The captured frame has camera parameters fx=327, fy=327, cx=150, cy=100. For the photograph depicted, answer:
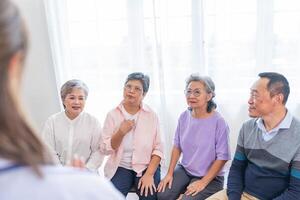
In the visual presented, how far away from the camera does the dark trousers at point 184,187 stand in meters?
Result: 1.87

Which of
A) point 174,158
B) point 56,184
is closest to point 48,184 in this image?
point 56,184

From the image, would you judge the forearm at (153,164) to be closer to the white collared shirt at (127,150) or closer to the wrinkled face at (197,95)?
the white collared shirt at (127,150)

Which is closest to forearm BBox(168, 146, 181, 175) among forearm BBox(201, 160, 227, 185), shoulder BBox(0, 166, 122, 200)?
forearm BBox(201, 160, 227, 185)

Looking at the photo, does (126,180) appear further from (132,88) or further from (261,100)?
(261,100)

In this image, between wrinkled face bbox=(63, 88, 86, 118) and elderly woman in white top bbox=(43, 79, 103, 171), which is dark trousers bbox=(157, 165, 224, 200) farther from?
wrinkled face bbox=(63, 88, 86, 118)

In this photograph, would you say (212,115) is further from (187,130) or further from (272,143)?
(272,143)

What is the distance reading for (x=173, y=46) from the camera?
7.68 feet

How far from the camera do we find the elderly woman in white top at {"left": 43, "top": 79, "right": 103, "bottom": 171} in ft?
6.60

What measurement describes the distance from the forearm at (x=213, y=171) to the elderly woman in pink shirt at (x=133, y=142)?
0.32 m

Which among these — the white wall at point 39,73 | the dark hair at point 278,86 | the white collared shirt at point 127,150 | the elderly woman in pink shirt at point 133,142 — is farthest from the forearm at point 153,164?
the white wall at point 39,73

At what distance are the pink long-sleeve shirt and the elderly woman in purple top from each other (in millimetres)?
164

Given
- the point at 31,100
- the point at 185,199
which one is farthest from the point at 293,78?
the point at 31,100

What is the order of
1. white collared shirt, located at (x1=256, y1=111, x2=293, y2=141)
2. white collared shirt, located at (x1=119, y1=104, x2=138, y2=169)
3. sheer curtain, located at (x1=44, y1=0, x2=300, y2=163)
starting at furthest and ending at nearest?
sheer curtain, located at (x1=44, y1=0, x2=300, y2=163) → white collared shirt, located at (x1=119, y1=104, x2=138, y2=169) → white collared shirt, located at (x1=256, y1=111, x2=293, y2=141)

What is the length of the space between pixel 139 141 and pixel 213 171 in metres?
0.49
